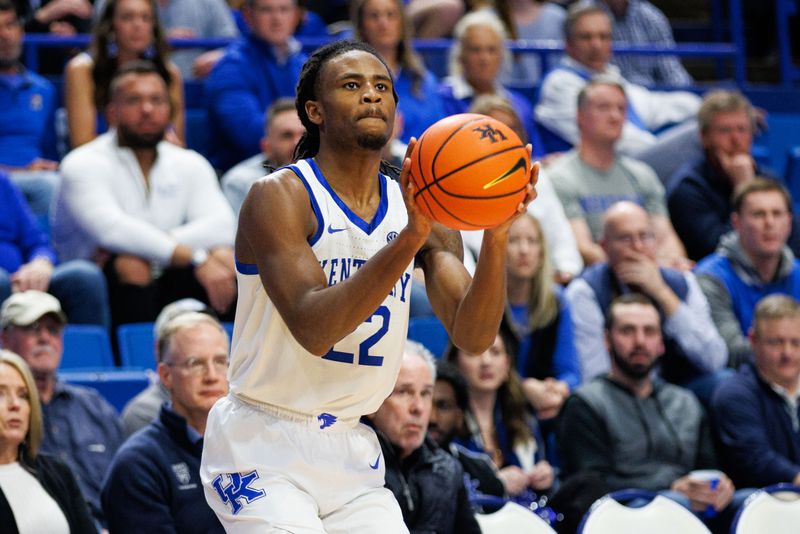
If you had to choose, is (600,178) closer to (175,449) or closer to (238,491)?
(175,449)


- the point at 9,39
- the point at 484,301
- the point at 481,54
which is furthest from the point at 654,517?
the point at 9,39

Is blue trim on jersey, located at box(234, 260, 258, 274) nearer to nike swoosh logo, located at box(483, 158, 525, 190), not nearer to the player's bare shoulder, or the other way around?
the player's bare shoulder

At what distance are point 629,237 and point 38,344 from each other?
10.3 ft

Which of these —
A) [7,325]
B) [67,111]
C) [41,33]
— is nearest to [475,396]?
[7,325]

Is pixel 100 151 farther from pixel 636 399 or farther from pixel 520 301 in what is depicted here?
pixel 636 399

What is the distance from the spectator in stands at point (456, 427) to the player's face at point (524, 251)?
38.4 inches

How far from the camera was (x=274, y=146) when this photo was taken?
747cm

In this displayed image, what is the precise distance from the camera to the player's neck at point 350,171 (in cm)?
370

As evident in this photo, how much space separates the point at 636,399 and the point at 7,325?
293 cm

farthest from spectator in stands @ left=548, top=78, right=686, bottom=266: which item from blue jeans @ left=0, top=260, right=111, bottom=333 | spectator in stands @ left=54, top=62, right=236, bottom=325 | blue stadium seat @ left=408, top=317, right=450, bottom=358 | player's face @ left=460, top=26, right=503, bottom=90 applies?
blue jeans @ left=0, top=260, right=111, bottom=333

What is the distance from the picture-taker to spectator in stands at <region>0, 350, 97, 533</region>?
503cm

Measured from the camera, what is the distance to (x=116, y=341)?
7234 mm

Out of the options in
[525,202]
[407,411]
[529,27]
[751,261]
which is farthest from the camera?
[529,27]

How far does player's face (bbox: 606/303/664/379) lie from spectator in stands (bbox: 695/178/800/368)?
1.07 metres
